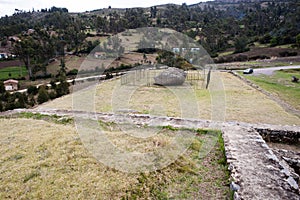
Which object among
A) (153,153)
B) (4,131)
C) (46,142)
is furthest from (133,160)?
(4,131)

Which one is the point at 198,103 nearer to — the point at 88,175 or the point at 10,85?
the point at 88,175

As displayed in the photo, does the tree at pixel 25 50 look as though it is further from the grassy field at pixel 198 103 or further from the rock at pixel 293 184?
the rock at pixel 293 184

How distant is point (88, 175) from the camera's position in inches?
203

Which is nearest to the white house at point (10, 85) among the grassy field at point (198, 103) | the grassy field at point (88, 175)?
the grassy field at point (198, 103)

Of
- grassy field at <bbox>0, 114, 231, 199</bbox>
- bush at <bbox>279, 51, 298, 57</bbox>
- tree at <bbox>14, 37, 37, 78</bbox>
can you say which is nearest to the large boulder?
grassy field at <bbox>0, 114, 231, 199</bbox>

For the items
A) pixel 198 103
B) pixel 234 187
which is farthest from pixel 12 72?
pixel 234 187

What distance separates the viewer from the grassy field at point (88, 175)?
4.72 metres

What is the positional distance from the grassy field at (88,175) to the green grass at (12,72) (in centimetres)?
3532

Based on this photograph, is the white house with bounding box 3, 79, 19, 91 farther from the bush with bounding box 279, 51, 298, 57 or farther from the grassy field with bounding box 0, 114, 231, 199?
the bush with bounding box 279, 51, 298, 57

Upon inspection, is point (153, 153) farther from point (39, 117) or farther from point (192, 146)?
point (39, 117)

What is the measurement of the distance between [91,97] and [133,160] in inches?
422

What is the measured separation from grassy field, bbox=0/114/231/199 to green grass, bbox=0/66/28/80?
35317 millimetres

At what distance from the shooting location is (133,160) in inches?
224

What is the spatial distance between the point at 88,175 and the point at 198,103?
9500mm
